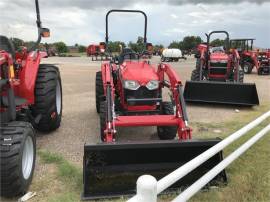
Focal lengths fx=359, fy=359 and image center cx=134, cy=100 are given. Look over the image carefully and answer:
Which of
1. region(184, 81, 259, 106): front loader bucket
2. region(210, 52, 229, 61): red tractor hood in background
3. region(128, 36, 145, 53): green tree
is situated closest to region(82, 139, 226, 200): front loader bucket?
region(128, 36, 145, 53): green tree

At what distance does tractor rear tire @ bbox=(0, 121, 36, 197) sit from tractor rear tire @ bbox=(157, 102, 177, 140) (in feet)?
7.54

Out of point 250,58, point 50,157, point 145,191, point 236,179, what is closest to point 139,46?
point 50,157

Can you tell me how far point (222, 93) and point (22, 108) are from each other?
522 cm

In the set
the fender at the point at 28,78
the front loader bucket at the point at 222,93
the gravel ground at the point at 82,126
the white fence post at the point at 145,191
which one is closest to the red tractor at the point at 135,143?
the gravel ground at the point at 82,126

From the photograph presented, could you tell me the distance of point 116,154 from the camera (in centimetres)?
386

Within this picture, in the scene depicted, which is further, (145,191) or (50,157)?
(50,157)

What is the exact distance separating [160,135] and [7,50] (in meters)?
2.55

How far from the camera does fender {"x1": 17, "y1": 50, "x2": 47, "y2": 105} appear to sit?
4.81 metres

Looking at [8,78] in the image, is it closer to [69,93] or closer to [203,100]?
[203,100]

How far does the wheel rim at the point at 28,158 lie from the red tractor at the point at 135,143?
2.03ft

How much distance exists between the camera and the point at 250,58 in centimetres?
1806

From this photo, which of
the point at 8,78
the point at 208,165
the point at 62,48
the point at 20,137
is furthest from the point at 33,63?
the point at 62,48

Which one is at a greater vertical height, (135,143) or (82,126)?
(135,143)

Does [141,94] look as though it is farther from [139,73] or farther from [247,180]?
[247,180]
